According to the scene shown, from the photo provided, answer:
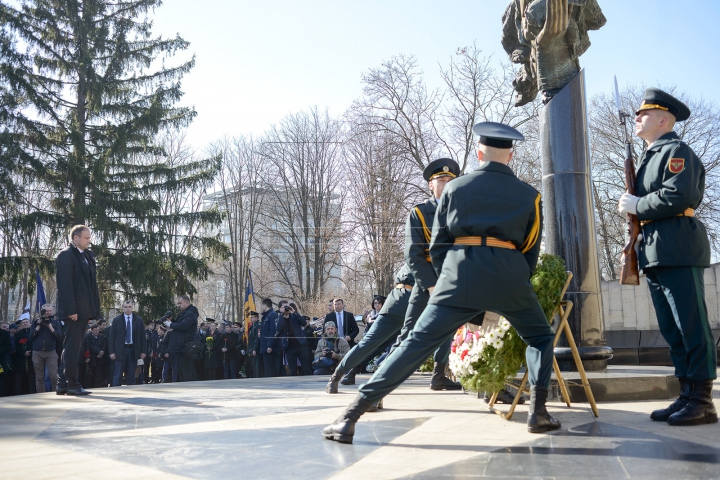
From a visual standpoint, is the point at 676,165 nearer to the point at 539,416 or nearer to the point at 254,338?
the point at 539,416

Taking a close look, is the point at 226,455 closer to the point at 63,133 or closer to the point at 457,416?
the point at 457,416

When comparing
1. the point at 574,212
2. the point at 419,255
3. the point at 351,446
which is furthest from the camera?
the point at 574,212

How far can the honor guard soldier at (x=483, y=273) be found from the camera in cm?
423

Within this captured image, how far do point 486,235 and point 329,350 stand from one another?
1038 cm

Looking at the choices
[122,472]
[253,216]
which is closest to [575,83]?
[122,472]

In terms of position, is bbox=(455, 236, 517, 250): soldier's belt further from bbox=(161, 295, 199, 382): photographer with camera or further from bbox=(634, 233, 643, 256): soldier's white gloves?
bbox=(161, 295, 199, 382): photographer with camera

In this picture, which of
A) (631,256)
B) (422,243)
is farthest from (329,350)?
(631,256)

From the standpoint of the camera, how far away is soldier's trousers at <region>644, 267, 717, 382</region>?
466 centimetres

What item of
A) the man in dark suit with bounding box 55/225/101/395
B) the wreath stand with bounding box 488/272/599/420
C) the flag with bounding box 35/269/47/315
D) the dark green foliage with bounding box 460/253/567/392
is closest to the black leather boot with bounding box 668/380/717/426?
the wreath stand with bounding box 488/272/599/420

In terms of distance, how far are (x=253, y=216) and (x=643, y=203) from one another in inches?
1484

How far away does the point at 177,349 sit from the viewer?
1597 cm

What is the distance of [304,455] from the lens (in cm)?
392

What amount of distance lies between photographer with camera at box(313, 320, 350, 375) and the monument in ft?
25.5

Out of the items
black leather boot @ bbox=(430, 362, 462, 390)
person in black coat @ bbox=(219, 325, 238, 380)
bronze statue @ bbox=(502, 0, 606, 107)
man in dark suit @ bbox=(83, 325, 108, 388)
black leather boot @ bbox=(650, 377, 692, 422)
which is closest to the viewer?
Answer: black leather boot @ bbox=(650, 377, 692, 422)
